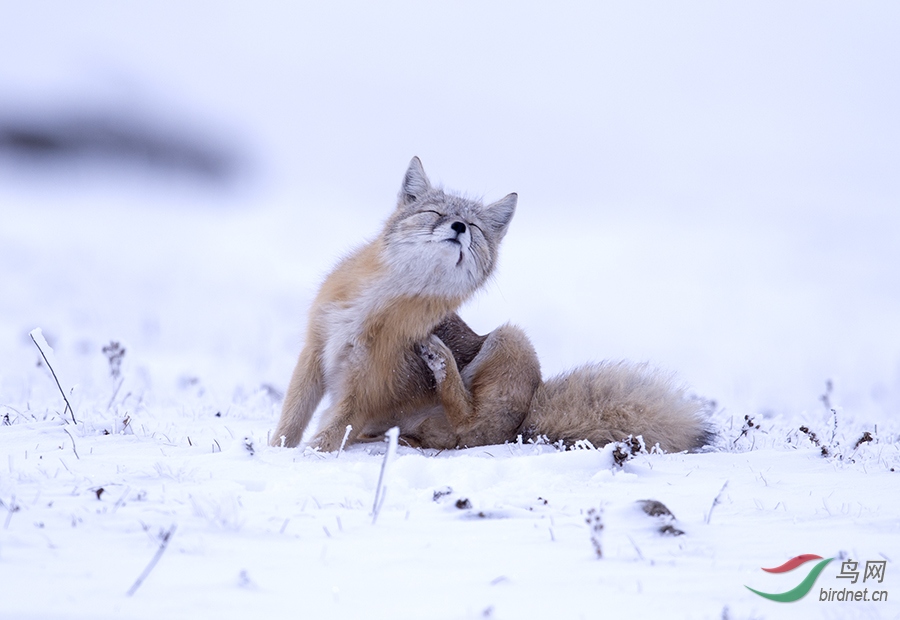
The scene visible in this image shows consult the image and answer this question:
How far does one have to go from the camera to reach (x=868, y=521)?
3.34m

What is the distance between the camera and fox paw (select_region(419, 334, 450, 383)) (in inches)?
220

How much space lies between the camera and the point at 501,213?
250 inches

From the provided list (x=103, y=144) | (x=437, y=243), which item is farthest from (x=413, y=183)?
(x=103, y=144)

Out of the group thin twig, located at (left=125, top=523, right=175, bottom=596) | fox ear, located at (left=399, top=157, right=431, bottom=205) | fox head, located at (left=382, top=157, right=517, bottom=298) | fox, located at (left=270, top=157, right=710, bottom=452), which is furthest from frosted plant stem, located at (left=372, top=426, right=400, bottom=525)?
fox ear, located at (left=399, top=157, right=431, bottom=205)

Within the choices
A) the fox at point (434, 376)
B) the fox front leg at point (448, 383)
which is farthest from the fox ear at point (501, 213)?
the fox front leg at point (448, 383)

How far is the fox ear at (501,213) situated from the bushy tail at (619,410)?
1.37m

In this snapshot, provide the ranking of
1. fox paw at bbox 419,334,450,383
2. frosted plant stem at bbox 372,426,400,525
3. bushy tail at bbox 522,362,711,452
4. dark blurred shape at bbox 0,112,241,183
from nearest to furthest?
frosted plant stem at bbox 372,426,400,525, bushy tail at bbox 522,362,711,452, fox paw at bbox 419,334,450,383, dark blurred shape at bbox 0,112,241,183

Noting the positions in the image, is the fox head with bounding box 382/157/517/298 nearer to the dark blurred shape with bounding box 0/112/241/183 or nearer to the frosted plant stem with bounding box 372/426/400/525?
the frosted plant stem with bounding box 372/426/400/525

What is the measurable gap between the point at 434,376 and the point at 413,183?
163 centimetres

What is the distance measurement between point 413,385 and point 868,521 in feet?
10.5

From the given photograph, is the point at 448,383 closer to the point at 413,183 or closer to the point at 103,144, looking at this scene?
the point at 413,183

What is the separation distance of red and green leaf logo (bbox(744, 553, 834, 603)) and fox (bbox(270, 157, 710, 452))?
2315 millimetres

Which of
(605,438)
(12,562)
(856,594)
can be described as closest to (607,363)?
(605,438)

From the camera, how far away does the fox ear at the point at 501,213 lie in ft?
20.6
